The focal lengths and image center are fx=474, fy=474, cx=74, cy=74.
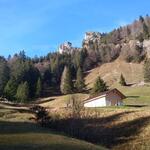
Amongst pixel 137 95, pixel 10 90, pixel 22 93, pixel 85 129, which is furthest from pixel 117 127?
pixel 22 93

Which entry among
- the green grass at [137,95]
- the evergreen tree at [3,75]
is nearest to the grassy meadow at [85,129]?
the green grass at [137,95]

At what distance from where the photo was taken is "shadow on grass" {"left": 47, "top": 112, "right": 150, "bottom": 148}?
210 feet

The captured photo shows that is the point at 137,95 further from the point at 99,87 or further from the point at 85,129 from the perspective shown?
the point at 85,129

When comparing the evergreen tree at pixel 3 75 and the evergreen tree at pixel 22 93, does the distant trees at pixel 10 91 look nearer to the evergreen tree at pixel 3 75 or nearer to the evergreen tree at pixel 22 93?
the evergreen tree at pixel 22 93

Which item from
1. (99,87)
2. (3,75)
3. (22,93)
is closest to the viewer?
(22,93)

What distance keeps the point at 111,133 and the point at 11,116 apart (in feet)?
50.2

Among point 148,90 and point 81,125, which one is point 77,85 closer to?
point 148,90

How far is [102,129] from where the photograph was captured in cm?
7362

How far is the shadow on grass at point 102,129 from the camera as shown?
63.9m

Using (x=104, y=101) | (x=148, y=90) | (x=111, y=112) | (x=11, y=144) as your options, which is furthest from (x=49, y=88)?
(x=11, y=144)

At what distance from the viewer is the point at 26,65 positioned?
187500 mm

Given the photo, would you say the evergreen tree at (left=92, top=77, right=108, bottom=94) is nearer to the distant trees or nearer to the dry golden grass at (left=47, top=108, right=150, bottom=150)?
the distant trees

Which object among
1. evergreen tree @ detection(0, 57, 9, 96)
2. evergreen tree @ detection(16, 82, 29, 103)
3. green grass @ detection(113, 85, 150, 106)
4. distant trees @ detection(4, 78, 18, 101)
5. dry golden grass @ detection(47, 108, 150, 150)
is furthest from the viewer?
evergreen tree @ detection(0, 57, 9, 96)

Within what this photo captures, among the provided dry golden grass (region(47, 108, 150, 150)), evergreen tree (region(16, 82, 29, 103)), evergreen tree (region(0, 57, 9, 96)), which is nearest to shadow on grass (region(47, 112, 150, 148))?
dry golden grass (region(47, 108, 150, 150))
